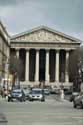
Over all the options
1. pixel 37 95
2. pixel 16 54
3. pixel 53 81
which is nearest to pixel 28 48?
pixel 16 54

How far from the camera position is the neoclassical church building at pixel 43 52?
183 meters

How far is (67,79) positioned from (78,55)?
162 ft

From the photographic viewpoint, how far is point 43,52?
192 meters

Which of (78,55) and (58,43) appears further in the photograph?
(58,43)

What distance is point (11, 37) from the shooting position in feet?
598

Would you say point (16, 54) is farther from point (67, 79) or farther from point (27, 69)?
point (67, 79)

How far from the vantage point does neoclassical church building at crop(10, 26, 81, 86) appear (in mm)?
182750

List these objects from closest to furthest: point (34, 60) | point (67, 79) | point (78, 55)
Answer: point (78, 55) → point (67, 79) → point (34, 60)

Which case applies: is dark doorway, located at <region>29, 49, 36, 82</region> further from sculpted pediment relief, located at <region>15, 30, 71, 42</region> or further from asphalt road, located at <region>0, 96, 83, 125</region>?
asphalt road, located at <region>0, 96, 83, 125</region>

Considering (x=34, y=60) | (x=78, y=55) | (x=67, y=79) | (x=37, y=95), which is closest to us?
(x=37, y=95)

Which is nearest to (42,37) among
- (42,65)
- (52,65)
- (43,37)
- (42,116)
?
(43,37)

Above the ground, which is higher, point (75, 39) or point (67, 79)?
point (75, 39)

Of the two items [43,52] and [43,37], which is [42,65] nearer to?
[43,52]

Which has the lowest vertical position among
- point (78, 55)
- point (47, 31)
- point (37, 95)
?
point (37, 95)
